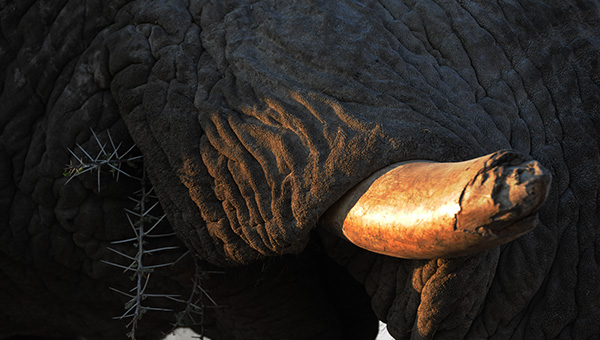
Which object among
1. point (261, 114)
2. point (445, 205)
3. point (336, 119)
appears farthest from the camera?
point (261, 114)

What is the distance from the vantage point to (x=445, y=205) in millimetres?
1967

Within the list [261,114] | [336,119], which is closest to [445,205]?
[336,119]

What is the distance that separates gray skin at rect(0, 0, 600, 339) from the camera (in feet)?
8.04

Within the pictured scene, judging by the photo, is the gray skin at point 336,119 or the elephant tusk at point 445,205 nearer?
the elephant tusk at point 445,205

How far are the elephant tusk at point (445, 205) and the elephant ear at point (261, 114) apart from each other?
10cm

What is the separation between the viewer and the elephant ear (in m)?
2.38

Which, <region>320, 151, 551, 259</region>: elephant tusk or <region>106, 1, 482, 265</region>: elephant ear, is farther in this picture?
<region>106, 1, 482, 265</region>: elephant ear

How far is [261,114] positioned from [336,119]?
246 millimetres

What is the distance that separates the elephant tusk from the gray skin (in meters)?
0.10

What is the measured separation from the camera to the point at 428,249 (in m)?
2.07

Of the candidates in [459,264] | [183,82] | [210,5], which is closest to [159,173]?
[183,82]

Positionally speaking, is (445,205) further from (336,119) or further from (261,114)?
(261,114)

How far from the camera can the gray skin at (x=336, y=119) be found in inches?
96.4

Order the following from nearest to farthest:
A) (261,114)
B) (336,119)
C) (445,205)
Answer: (445,205)
(336,119)
(261,114)
